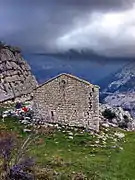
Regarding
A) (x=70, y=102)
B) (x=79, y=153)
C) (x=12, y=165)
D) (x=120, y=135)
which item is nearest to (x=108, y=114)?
(x=120, y=135)

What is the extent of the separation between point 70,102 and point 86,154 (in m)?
11.9

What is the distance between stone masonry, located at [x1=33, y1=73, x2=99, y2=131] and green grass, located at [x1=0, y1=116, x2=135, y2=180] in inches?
98.0

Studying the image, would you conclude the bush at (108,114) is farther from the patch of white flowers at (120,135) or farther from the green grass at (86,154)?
the green grass at (86,154)

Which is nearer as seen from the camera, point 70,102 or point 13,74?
point 70,102

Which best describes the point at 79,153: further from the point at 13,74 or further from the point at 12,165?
the point at 13,74

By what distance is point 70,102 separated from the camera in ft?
158

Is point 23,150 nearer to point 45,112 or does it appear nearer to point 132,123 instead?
point 45,112

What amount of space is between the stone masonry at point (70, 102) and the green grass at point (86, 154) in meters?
2.49

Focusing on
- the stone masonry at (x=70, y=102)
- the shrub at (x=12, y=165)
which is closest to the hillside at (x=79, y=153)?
the shrub at (x=12, y=165)

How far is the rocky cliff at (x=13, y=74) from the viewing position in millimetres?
73500

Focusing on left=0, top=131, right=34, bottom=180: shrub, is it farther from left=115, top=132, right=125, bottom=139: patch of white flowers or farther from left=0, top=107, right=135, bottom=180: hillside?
left=115, top=132, right=125, bottom=139: patch of white flowers

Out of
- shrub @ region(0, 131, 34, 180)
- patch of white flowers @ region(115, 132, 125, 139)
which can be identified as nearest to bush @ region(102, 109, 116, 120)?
patch of white flowers @ region(115, 132, 125, 139)

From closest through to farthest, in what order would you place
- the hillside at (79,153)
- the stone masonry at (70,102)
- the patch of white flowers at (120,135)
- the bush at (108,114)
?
1. the hillside at (79,153)
2. the patch of white flowers at (120,135)
3. the stone masonry at (70,102)
4. the bush at (108,114)

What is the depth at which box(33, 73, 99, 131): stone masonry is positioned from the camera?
157ft
